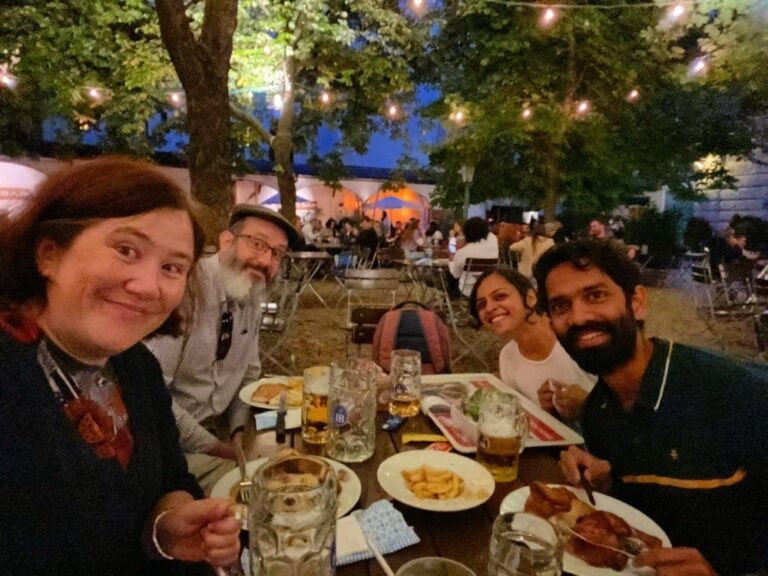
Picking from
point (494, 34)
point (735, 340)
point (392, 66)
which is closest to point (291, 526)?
point (735, 340)

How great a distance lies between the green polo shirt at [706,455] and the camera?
1.54 m

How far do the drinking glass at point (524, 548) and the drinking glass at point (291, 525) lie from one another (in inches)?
13.4

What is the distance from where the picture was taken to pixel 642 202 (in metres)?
21.8

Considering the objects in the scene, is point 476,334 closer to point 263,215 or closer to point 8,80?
point 263,215

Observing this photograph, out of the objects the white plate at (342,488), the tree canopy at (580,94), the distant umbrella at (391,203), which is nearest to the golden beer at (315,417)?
the white plate at (342,488)

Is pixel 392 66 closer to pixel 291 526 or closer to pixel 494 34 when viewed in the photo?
pixel 494 34

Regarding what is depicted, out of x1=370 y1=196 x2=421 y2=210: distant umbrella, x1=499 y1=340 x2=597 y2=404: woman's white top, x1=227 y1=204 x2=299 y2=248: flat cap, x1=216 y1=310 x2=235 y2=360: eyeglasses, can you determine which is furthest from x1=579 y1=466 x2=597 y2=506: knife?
x1=370 y1=196 x2=421 y2=210: distant umbrella

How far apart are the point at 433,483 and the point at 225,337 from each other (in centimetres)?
144

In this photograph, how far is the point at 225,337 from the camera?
100.0 inches

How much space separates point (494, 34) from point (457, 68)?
164cm

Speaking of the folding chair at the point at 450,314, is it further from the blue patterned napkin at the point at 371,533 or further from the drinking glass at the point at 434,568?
the drinking glass at the point at 434,568

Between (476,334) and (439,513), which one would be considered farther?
(476,334)

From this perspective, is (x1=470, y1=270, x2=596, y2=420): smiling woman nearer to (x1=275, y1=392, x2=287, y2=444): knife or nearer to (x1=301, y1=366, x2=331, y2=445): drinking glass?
(x1=301, y1=366, x2=331, y2=445): drinking glass

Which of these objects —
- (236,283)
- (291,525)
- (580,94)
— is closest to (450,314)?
(236,283)
